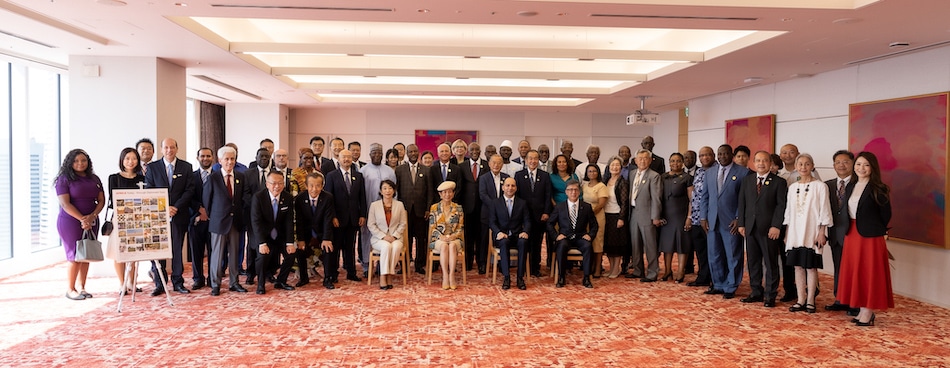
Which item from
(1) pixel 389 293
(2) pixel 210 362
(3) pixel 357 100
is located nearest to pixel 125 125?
(1) pixel 389 293

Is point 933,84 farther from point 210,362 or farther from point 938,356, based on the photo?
point 210,362

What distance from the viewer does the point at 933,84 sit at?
22.7ft

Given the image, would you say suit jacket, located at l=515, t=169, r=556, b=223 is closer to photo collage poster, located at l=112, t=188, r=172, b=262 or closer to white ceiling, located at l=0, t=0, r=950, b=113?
white ceiling, located at l=0, t=0, r=950, b=113

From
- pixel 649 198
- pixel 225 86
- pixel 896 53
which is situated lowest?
pixel 649 198

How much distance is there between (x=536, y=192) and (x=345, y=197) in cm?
241

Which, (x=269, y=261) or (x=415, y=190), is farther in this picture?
(x=415, y=190)

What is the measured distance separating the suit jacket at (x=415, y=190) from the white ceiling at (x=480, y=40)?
1.65 metres

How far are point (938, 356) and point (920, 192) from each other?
2.97 meters

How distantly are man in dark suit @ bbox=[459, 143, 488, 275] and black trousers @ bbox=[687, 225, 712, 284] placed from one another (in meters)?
2.64

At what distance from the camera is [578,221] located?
7457 millimetres

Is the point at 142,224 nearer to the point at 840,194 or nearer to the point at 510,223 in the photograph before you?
the point at 510,223

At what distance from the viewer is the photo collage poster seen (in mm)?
5938

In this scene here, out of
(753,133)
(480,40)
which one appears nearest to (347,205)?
(480,40)

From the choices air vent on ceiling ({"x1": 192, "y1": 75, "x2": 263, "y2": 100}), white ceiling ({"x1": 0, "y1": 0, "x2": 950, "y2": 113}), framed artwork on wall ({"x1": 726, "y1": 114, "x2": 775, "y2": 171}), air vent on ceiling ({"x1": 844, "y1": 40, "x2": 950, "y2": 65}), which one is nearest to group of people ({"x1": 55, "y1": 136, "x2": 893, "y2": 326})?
white ceiling ({"x1": 0, "y1": 0, "x2": 950, "y2": 113})
